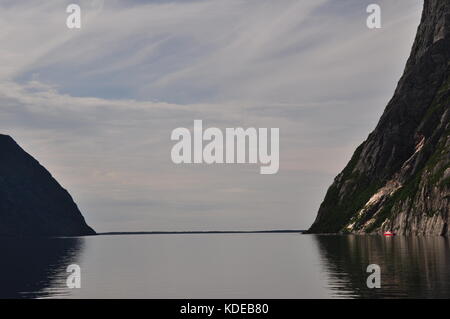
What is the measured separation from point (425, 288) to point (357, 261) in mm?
42934

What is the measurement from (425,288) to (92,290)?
1442 inches
